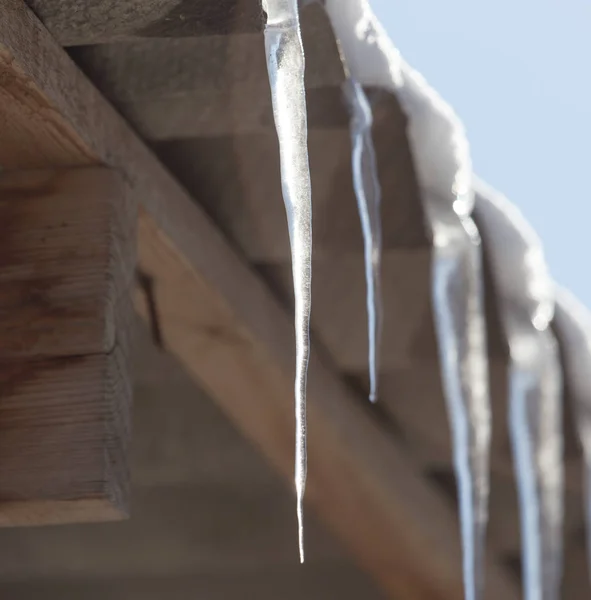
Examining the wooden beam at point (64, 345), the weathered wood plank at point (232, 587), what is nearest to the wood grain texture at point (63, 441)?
the wooden beam at point (64, 345)

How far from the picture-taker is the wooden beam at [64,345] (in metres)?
0.93

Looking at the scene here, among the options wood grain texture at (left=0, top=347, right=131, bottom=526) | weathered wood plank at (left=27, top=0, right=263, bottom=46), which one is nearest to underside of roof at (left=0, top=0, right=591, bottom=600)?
weathered wood plank at (left=27, top=0, right=263, bottom=46)

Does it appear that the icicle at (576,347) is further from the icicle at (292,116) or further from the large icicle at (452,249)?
the icicle at (292,116)

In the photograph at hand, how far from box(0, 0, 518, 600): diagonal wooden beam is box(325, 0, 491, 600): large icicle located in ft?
0.23

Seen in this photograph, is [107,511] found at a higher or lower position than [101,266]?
lower

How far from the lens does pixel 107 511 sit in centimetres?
94

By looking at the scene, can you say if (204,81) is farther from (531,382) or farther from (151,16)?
(531,382)

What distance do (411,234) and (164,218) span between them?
0.32 m

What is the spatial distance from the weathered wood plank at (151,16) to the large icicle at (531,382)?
0.54 meters

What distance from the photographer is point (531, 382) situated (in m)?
1.40

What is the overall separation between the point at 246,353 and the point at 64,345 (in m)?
0.38

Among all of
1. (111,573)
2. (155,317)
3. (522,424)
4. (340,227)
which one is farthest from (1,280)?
(111,573)

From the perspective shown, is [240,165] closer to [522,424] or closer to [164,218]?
[164,218]

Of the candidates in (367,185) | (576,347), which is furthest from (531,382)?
(367,185)
